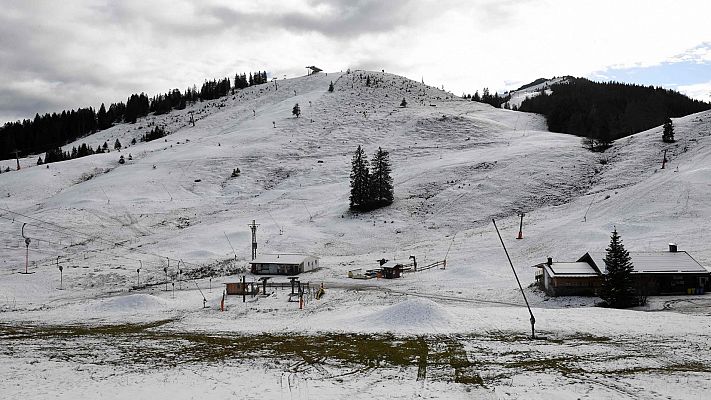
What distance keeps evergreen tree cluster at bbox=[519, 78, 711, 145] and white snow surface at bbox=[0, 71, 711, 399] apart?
900 centimetres

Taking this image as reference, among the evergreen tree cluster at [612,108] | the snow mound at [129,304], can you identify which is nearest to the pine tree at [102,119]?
the evergreen tree cluster at [612,108]

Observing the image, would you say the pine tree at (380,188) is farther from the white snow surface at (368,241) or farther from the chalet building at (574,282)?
the chalet building at (574,282)

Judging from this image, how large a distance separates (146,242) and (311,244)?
70.2ft

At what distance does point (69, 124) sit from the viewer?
169500 mm

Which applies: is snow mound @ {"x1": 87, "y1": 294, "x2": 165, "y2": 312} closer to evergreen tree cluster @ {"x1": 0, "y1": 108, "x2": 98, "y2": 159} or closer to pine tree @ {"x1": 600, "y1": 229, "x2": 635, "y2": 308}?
pine tree @ {"x1": 600, "y1": 229, "x2": 635, "y2": 308}

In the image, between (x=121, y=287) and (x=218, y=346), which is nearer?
(x=218, y=346)

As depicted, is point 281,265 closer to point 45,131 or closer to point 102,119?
point 45,131

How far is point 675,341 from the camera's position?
25953mm

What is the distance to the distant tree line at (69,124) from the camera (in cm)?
14938

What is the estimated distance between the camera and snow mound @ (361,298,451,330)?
3088cm

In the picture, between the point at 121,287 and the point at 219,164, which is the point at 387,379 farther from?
the point at 219,164

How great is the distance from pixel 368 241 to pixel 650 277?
1361 inches

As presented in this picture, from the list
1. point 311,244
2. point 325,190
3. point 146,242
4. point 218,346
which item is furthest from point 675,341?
point 325,190

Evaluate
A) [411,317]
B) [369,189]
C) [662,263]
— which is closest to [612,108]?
[369,189]
